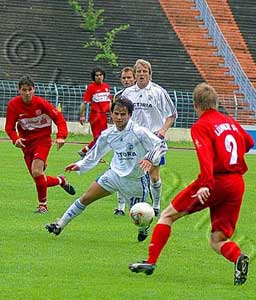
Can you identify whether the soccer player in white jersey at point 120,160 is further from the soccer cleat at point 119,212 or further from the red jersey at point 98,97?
the red jersey at point 98,97

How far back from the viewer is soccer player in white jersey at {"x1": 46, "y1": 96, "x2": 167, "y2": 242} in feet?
38.6

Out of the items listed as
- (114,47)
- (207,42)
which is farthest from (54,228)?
(207,42)

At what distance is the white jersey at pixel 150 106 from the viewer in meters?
14.9

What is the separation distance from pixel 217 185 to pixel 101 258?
2.01 metres

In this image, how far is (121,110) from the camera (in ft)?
38.3

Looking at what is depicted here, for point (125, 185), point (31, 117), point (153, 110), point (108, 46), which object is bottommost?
point (125, 185)

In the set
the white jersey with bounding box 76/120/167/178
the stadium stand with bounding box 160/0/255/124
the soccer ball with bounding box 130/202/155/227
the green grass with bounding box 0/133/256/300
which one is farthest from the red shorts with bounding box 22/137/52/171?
the stadium stand with bounding box 160/0/255/124

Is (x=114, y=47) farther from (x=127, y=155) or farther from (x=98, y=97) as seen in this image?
(x=127, y=155)

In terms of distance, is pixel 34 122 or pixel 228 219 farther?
pixel 34 122

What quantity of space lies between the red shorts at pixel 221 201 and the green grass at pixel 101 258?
0.56m

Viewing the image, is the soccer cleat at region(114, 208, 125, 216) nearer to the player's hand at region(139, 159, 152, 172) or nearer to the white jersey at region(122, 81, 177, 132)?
the white jersey at region(122, 81, 177, 132)

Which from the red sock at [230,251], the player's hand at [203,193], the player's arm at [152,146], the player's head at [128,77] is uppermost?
the player's head at [128,77]

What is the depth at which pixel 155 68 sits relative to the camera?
133 ft

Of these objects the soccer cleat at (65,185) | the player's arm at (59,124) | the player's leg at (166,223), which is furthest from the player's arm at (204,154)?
the soccer cleat at (65,185)
